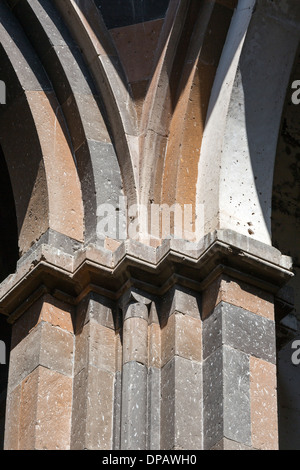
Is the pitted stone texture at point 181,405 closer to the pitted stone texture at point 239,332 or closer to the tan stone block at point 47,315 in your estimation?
the pitted stone texture at point 239,332

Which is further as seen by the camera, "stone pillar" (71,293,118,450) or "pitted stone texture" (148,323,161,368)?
"pitted stone texture" (148,323,161,368)

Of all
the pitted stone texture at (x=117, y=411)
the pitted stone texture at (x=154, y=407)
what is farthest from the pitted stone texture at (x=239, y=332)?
the pitted stone texture at (x=117, y=411)

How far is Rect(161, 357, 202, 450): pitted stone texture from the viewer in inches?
208

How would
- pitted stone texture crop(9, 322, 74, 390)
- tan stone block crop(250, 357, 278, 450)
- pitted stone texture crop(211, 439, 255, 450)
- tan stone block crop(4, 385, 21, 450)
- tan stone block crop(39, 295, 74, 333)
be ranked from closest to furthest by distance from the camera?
pitted stone texture crop(211, 439, 255, 450)
tan stone block crop(250, 357, 278, 450)
tan stone block crop(4, 385, 21, 450)
pitted stone texture crop(9, 322, 74, 390)
tan stone block crop(39, 295, 74, 333)

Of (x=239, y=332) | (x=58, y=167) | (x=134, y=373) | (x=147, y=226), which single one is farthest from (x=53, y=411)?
(x=58, y=167)

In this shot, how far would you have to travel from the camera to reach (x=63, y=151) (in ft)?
20.5

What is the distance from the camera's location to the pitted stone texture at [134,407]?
5.30 meters

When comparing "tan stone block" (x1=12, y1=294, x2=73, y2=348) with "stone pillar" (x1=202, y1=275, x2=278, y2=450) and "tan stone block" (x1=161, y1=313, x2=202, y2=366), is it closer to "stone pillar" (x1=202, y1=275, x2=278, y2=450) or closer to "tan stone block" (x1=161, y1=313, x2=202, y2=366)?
"tan stone block" (x1=161, y1=313, x2=202, y2=366)

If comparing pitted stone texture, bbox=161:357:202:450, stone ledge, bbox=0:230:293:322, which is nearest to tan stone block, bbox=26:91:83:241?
stone ledge, bbox=0:230:293:322

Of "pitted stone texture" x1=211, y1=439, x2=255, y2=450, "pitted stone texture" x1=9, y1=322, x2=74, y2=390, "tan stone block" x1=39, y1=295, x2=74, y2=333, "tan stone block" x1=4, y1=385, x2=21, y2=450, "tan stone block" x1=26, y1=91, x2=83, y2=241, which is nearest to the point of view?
"pitted stone texture" x1=211, y1=439, x2=255, y2=450

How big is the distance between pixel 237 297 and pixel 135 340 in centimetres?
48

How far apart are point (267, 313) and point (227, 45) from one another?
4.64 feet

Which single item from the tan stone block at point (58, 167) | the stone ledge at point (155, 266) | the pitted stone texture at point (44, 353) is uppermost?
the tan stone block at point (58, 167)

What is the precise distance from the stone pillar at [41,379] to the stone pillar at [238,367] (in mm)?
607
